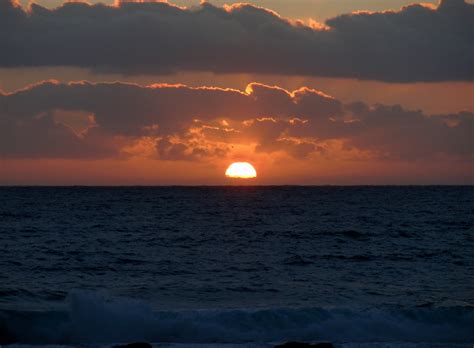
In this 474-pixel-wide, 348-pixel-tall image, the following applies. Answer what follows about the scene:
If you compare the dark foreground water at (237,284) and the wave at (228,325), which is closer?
the wave at (228,325)

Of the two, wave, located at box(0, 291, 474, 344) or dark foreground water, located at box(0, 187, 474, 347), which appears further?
dark foreground water, located at box(0, 187, 474, 347)

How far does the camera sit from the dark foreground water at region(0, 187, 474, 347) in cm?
1830

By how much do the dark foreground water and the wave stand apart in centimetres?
4

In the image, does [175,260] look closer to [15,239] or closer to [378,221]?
[15,239]

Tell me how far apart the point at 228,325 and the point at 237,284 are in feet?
24.7

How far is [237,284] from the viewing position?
85.0 ft

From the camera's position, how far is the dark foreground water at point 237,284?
18.3m

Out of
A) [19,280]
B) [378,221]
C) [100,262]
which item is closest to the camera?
[19,280]

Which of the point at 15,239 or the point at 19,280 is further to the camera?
the point at 15,239

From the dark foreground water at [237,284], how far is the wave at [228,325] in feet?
0.12

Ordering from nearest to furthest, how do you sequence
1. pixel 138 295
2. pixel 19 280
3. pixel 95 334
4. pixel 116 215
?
pixel 95 334
pixel 138 295
pixel 19 280
pixel 116 215

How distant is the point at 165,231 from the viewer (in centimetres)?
5009

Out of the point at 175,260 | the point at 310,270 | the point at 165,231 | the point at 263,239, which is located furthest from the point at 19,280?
the point at 165,231

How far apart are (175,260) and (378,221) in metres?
30.9
